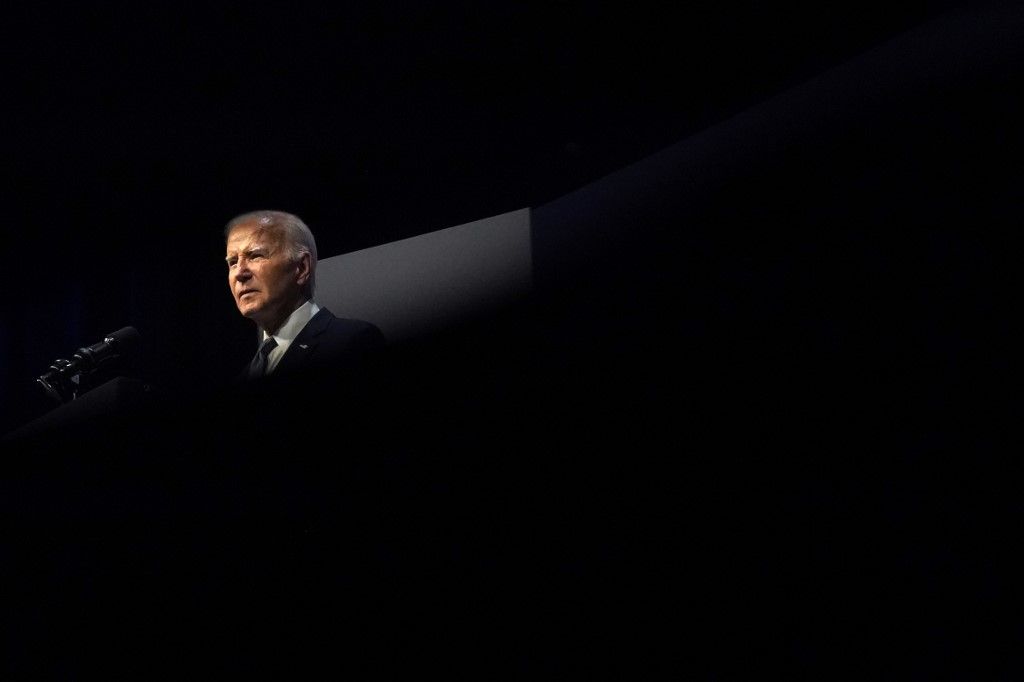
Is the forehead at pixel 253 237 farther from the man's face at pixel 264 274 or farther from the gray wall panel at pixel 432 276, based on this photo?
the gray wall panel at pixel 432 276

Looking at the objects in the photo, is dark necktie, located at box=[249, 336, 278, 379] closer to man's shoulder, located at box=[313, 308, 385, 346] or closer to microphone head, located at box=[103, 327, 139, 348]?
man's shoulder, located at box=[313, 308, 385, 346]

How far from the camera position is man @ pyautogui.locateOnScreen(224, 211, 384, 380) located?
4.54 feet

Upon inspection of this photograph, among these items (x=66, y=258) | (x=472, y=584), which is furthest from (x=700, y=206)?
(x=66, y=258)

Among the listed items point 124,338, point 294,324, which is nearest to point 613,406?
point 294,324

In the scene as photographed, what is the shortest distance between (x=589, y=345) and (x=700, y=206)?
33cm

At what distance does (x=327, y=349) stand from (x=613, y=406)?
0.51m

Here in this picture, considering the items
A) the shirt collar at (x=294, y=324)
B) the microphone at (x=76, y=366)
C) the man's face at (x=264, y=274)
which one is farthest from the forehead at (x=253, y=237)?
the microphone at (x=76, y=366)

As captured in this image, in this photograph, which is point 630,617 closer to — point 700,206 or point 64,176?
point 700,206

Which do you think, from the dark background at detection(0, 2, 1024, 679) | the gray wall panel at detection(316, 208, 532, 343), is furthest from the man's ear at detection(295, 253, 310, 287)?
the gray wall panel at detection(316, 208, 532, 343)

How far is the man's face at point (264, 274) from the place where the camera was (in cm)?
149

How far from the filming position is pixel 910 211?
1.12 m

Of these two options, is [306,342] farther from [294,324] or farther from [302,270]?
[302,270]

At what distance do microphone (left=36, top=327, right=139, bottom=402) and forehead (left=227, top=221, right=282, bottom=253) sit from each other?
269mm

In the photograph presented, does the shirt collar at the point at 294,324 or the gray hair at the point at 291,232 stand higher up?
the gray hair at the point at 291,232
